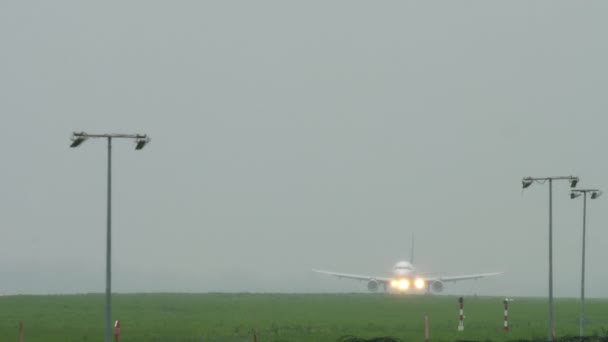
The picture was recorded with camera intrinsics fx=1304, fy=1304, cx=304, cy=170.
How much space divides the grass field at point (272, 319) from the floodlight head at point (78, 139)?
14.2m

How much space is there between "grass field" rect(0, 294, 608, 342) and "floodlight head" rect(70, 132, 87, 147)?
557 inches

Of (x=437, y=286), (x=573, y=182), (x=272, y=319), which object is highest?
(x=573, y=182)

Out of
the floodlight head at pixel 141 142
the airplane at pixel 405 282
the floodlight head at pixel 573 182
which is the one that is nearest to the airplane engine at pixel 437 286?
the airplane at pixel 405 282

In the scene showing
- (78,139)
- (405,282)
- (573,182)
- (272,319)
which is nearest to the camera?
(78,139)

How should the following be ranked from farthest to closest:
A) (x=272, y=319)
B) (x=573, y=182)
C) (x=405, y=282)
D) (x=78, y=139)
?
(x=405, y=282)
(x=272, y=319)
(x=573, y=182)
(x=78, y=139)

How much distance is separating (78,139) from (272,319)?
124ft

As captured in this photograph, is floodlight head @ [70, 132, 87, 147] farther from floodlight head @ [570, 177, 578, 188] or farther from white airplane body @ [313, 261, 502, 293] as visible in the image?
white airplane body @ [313, 261, 502, 293]

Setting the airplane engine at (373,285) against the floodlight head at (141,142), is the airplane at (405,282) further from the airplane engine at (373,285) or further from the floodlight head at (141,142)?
the floodlight head at (141,142)

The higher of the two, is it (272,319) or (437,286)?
(437,286)

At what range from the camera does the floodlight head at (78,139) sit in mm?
42156

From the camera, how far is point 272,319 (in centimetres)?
7831

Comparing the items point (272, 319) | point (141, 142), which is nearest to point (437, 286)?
point (272, 319)

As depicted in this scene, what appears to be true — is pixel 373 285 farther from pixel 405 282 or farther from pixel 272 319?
pixel 272 319

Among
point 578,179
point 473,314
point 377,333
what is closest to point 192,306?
point 473,314
